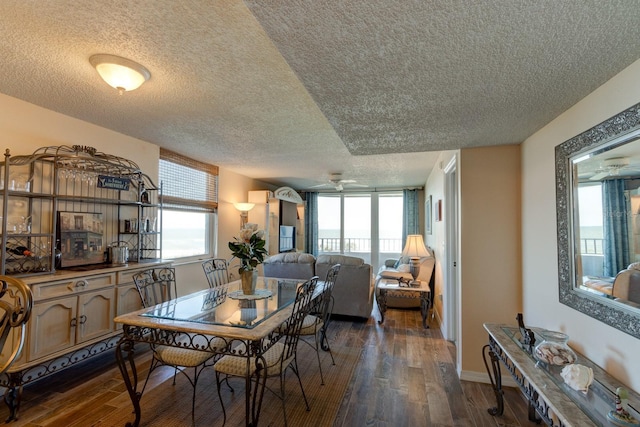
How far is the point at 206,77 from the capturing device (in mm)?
2000

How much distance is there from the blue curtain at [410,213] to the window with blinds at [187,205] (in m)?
4.83

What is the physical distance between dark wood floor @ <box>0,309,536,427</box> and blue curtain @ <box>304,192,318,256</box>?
4.91m

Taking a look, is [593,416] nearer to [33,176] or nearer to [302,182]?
[33,176]

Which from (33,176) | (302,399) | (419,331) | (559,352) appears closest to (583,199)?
(559,352)

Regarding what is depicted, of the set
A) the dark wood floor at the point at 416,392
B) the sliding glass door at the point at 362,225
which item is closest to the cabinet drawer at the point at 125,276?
the dark wood floor at the point at 416,392

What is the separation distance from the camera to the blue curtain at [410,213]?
24.7 ft

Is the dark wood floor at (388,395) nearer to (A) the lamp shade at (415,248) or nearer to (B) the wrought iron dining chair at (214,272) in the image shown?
(B) the wrought iron dining chair at (214,272)

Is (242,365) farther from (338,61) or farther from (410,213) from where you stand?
(410,213)

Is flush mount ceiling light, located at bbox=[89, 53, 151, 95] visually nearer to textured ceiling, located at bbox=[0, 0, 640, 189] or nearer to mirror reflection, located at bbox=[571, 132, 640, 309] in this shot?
textured ceiling, located at bbox=[0, 0, 640, 189]

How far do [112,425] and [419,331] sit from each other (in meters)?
3.27

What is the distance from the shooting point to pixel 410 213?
24.8 ft

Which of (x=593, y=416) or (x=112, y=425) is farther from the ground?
(x=593, y=416)

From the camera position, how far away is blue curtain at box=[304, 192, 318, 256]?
8.14 meters

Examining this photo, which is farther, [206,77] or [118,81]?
[206,77]
